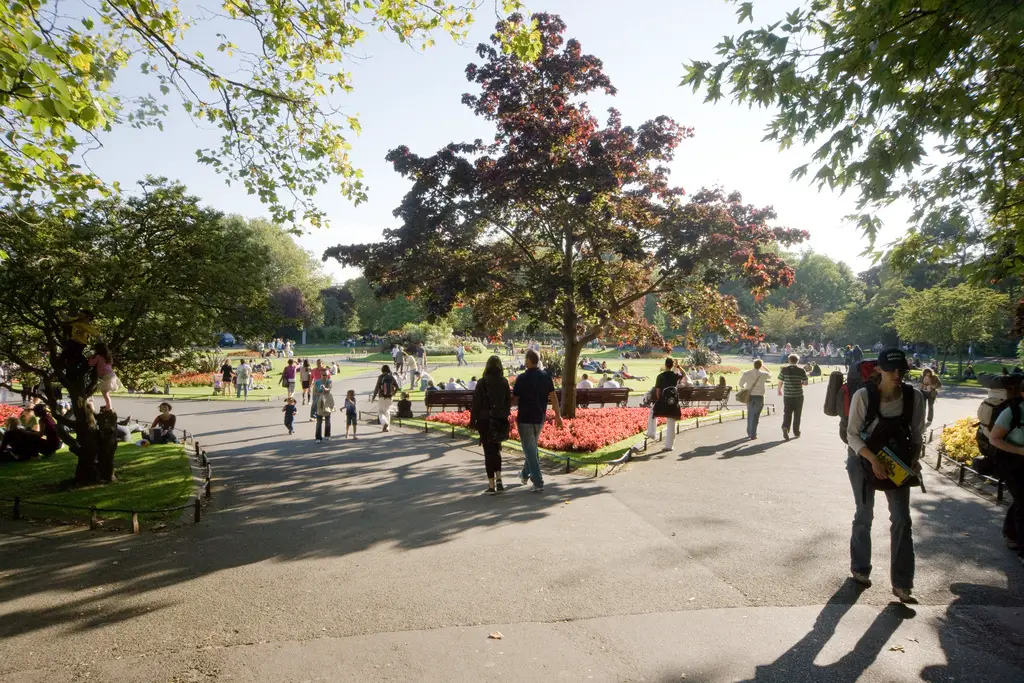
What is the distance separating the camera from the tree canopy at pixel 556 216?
12.4m

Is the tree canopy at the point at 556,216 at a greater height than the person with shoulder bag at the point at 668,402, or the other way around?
the tree canopy at the point at 556,216

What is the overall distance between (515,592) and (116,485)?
23.5ft

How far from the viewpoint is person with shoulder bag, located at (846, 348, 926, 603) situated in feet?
15.3

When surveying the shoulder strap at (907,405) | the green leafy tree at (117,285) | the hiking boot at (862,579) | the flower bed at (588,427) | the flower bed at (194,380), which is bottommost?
the hiking boot at (862,579)

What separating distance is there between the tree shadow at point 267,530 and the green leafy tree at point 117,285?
2358 millimetres

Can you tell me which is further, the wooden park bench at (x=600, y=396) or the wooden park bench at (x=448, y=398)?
the wooden park bench at (x=600, y=396)

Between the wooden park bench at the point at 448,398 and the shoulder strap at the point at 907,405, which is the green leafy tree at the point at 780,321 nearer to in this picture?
the wooden park bench at the point at 448,398

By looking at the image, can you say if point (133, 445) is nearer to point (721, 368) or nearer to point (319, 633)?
point (319, 633)

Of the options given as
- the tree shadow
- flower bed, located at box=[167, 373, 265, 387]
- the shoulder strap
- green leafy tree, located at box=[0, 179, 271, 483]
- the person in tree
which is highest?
green leafy tree, located at box=[0, 179, 271, 483]

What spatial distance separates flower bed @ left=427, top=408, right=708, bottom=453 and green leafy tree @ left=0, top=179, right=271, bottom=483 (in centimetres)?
561

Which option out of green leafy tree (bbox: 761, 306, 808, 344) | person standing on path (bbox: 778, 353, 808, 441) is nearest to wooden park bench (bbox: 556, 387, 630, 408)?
person standing on path (bbox: 778, 353, 808, 441)

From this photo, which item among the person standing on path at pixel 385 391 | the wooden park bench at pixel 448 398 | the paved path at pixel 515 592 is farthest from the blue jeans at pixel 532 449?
the wooden park bench at pixel 448 398

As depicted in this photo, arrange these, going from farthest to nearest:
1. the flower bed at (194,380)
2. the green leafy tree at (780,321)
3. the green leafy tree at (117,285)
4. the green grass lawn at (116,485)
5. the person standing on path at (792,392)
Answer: the green leafy tree at (780,321)
the flower bed at (194,380)
the person standing on path at (792,392)
the green leafy tree at (117,285)
the green grass lawn at (116,485)

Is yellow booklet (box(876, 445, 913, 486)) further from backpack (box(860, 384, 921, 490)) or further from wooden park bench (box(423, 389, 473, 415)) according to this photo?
wooden park bench (box(423, 389, 473, 415))
